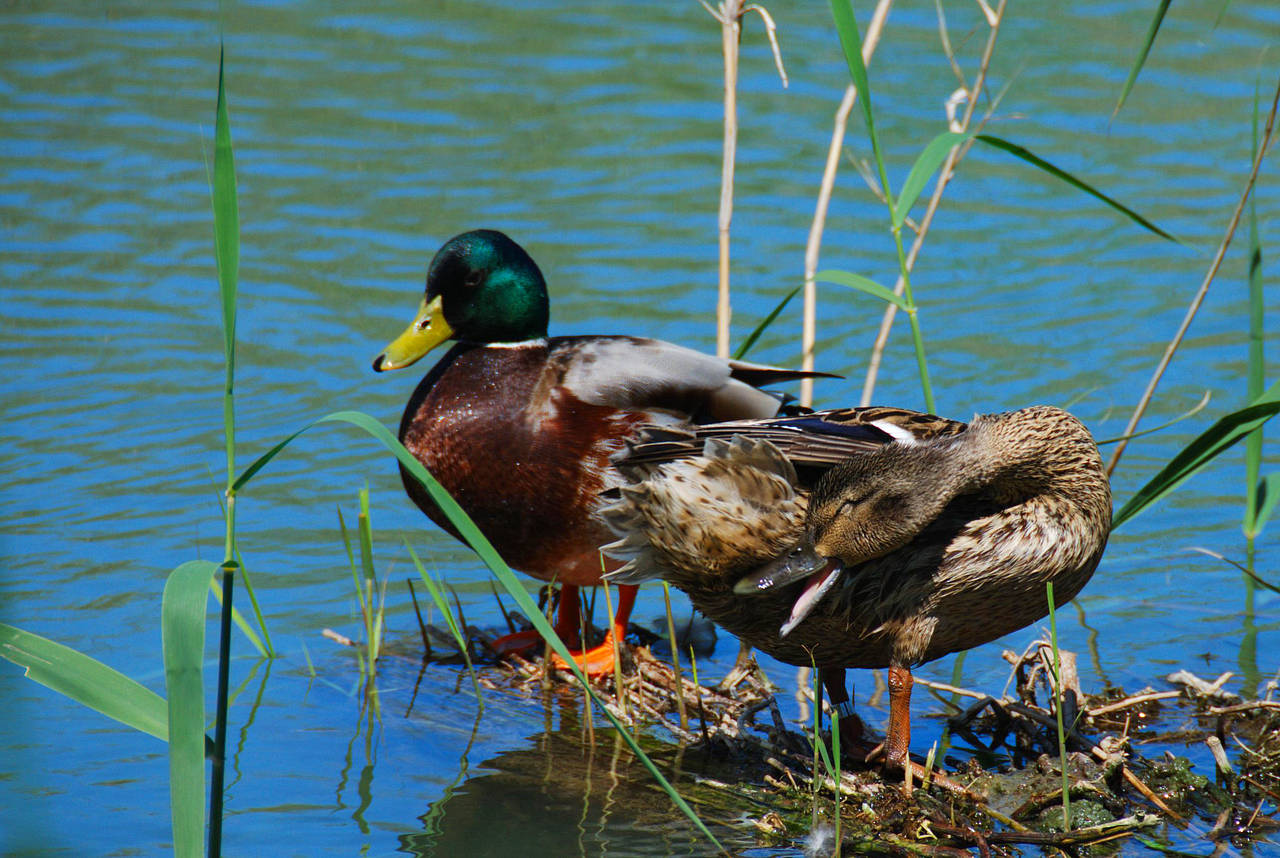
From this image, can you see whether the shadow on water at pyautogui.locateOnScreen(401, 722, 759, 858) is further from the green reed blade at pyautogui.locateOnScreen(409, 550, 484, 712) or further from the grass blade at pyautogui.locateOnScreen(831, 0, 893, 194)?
the grass blade at pyautogui.locateOnScreen(831, 0, 893, 194)

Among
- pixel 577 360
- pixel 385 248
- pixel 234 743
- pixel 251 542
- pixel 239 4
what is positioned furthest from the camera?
pixel 239 4

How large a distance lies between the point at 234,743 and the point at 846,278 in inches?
68.4

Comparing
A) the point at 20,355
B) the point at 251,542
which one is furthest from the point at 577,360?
the point at 20,355

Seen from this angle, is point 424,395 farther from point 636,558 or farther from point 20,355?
point 20,355

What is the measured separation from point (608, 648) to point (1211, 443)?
1588mm

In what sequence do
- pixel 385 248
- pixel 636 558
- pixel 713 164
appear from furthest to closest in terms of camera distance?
pixel 713 164, pixel 385 248, pixel 636 558

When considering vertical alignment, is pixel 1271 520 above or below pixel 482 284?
below

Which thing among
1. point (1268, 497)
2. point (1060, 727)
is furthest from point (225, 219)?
point (1268, 497)

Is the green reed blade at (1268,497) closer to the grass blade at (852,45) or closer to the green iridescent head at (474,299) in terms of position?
the grass blade at (852,45)

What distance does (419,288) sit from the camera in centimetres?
665

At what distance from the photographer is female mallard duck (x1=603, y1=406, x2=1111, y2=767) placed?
2.84m

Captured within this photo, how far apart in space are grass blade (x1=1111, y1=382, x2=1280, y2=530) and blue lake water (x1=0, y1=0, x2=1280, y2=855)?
64cm

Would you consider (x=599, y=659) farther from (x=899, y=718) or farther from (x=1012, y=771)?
(x=1012, y=771)

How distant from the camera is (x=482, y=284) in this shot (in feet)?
13.8
